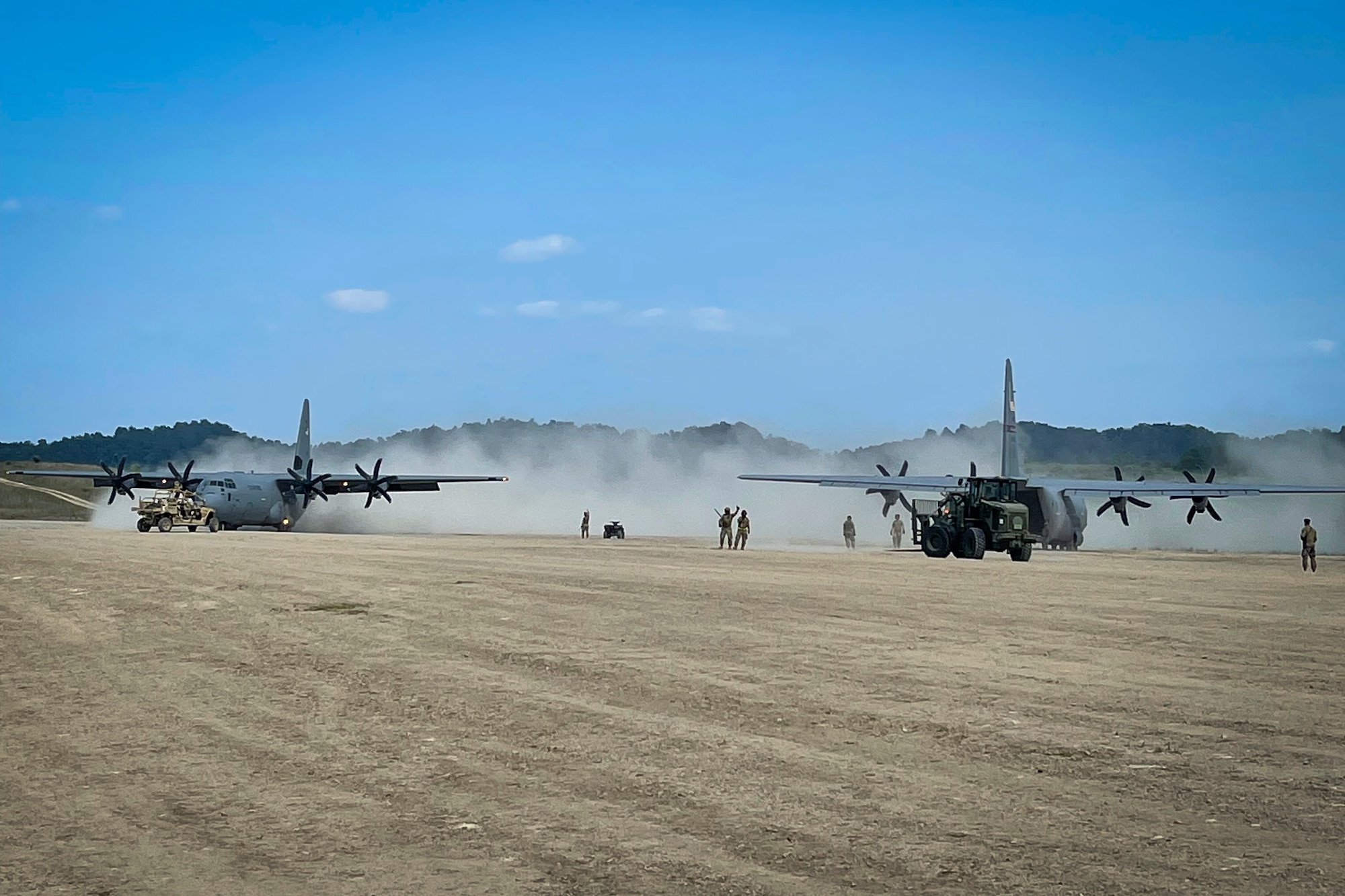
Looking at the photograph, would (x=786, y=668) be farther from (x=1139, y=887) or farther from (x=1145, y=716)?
(x=1139, y=887)

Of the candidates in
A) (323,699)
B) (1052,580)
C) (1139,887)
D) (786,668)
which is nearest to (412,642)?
(323,699)

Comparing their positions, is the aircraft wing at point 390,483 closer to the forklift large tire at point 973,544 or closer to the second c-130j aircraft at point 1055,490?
the second c-130j aircraft at point 1055,490

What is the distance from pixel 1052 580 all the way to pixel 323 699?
21538mm

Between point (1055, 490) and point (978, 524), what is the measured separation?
23.7 feet

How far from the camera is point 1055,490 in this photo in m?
44.8

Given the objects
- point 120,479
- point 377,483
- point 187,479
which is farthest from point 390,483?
point 120,479

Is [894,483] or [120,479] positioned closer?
[894,483]

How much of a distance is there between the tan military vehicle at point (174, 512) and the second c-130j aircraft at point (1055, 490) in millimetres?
26875

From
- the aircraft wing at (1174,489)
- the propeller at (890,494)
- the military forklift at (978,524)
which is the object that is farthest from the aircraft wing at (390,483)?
the aircraft wing at (1174,489)

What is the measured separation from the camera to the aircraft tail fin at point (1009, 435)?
49.3 metres

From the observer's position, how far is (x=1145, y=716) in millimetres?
10484

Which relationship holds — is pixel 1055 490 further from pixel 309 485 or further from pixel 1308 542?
pixel 309 485

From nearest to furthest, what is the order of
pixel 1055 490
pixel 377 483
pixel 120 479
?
pixel 1055 490 → pixel 120 479 → pixel 377 483

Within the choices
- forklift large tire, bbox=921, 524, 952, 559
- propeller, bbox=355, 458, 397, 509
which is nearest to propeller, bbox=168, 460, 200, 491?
propeller, bbox=355, 458, 397, 509
